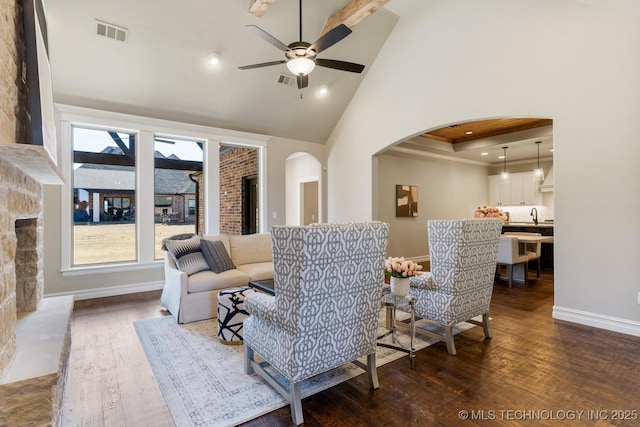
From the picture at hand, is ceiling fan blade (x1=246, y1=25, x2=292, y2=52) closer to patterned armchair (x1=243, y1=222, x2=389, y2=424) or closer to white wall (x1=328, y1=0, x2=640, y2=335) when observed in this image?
patterned armchair (x1=243, y1=222, x2=389, y2=424)

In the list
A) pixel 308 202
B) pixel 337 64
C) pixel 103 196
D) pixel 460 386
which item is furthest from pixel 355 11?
pixel 308 202

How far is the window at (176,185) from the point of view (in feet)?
17.1

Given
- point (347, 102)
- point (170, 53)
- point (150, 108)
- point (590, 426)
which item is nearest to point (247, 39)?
Result: point (170, 53)

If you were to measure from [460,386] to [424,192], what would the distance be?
611 cm

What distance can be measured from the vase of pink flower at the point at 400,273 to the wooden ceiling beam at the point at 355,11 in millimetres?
3157

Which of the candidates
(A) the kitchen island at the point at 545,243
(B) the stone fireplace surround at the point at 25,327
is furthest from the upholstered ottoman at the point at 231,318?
(A) the kitchen island at the point at 545,243

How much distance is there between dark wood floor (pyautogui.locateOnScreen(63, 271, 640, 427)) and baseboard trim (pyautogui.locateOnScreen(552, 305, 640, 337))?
0.11 meters

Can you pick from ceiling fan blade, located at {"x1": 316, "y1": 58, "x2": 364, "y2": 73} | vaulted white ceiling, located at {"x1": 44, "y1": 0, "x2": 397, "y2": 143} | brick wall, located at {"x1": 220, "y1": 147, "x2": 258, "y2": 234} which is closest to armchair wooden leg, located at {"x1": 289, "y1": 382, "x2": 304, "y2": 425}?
ceiling fan blade, located at {"x1": 316, "y1": 58, "x2": 364, "y2": 73}

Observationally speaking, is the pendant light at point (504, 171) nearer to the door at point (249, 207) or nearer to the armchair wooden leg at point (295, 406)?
the door at point (249, 207)

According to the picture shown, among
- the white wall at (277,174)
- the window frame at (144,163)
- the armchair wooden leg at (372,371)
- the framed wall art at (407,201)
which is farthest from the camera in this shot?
the framed wall art at (407,201)

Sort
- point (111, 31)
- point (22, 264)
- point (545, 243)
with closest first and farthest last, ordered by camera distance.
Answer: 1. point (22, 264)
2. point (111, 31)
3. point (545, 243)

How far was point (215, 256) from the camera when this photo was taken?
392 cm

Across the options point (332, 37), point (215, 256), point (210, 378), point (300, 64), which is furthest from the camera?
point (215, 256)

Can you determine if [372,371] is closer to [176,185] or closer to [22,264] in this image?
[22,264]
